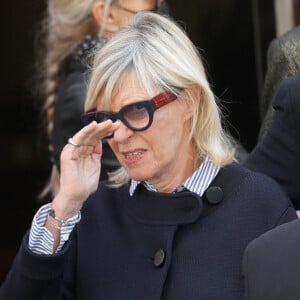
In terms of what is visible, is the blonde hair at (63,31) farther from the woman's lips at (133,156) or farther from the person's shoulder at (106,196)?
the woman's lips at (133,156)

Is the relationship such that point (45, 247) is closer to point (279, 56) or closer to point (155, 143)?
point (155, 143)

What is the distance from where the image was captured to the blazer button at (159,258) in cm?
260

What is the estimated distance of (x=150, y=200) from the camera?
2752 millimetres

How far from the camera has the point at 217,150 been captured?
2.76 metres

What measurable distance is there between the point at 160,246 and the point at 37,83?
3480 millimetres

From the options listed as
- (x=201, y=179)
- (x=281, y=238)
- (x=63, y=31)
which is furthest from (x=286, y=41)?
(x=281, y=238)

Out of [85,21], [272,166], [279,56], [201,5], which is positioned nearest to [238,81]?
[201,5]

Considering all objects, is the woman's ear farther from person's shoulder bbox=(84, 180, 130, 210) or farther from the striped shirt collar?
person's shoulder bbox=(84, 180, 130, 210)

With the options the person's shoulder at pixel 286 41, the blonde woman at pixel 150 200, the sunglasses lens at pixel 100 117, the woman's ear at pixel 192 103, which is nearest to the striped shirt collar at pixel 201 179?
the blonde woman at pixel 150 200

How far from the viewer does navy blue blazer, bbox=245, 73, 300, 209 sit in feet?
9.08

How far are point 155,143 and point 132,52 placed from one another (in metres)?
0.28

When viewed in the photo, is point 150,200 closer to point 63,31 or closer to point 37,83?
point 63,31

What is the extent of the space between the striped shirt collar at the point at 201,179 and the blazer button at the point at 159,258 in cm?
21

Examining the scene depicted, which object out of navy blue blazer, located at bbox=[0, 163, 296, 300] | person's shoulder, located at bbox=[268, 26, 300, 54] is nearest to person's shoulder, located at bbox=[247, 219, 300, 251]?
navy blue blazer, located at bbox=[0, 163, 296, 300]
